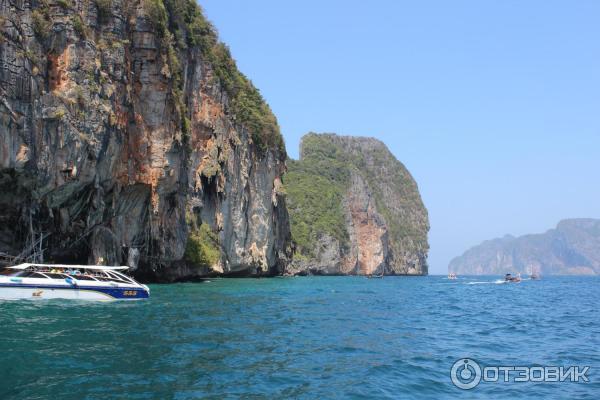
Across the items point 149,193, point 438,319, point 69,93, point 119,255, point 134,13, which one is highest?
point 134,13

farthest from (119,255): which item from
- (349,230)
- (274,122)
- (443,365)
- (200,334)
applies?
(349,230)

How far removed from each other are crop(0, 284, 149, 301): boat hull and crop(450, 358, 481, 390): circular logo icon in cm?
2026

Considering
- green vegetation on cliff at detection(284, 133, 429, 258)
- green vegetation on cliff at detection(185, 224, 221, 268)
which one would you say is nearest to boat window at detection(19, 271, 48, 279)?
green vegetation on cliff at detection(185, 224, 221, 268)

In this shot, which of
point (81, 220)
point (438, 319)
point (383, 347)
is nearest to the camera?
point (383, 347)

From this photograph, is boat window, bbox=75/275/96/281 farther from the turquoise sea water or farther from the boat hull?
the turquoise sea water

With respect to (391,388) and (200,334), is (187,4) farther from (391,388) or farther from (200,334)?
(391,388)

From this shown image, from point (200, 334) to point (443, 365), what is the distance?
840cm

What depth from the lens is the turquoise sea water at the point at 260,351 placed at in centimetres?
1253

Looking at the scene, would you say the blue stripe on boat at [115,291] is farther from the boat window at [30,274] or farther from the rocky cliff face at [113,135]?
the rocky cliff face at [113,135]

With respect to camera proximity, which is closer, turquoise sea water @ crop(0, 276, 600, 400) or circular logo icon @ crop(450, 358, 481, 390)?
turquoise sea water @ crop(0, 276, 600, 400)

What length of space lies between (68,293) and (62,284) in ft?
1.98

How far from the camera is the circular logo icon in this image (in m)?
14.0

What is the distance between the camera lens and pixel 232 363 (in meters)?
14.9

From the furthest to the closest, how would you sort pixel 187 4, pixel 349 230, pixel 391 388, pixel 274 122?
1. pixel 349 230
2. pixel 274 122
3. pixel 187 4
4. pixel 391 388
